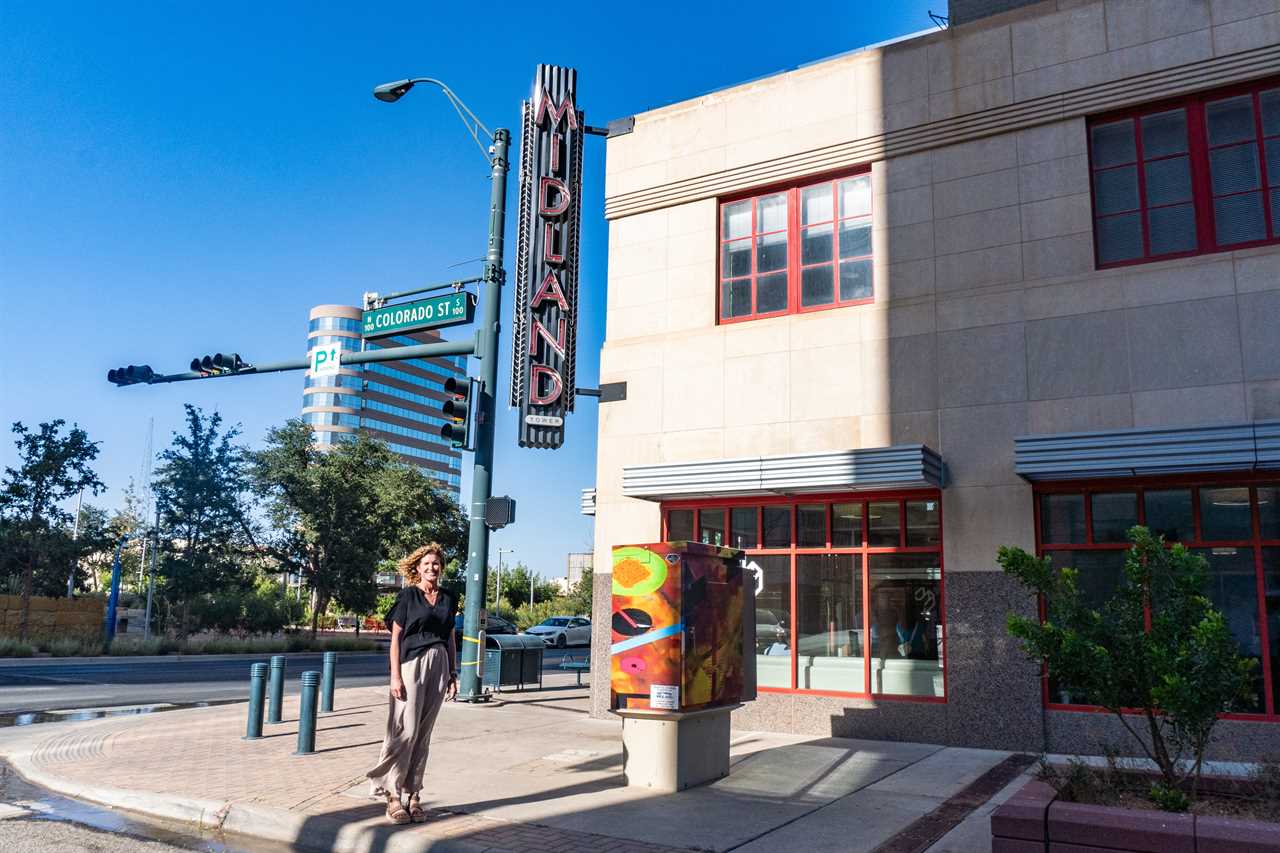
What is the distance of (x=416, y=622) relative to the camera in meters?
7.46

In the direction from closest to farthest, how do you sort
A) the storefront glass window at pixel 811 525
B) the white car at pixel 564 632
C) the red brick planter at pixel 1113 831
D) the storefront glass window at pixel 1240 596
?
1. the red brick planter at pixel 1113 831
2. the storefront glass window at pixel 1240 596
3. the storefront glass window at pixel 811 525
4. the white car at pixel 564 632

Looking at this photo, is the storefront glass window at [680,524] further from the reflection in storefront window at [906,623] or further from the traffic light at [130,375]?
the traffic light at [130,375]

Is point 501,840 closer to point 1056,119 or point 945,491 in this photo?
point 945,491

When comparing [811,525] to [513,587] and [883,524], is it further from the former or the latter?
[513,587]

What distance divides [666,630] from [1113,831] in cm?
396

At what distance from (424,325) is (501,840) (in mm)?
11069

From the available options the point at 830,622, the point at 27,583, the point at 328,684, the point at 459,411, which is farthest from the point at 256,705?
the point at 27,583

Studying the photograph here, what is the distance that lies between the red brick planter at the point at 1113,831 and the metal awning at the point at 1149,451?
5497mm

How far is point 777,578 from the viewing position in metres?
13.1

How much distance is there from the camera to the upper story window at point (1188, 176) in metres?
11.0

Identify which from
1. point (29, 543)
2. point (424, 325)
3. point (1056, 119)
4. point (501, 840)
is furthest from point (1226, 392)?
point (29, 543)

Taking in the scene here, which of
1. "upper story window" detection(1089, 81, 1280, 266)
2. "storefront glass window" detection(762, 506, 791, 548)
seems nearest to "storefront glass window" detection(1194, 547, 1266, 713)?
"upper story window" detection(1089, 81, 1280, 266)

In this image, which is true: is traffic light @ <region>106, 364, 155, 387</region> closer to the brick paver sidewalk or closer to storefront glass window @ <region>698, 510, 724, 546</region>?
the brick paver sidewalk

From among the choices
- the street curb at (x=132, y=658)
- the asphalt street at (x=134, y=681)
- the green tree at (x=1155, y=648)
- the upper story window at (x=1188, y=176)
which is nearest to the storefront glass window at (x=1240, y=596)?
the upper story window at (x=1188, y=176)
